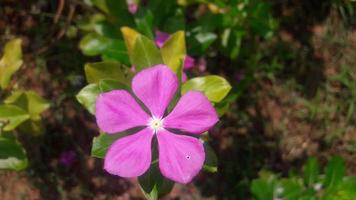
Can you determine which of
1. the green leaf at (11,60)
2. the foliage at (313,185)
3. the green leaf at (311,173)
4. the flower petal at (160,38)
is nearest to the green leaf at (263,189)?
the foliage at (313,185)

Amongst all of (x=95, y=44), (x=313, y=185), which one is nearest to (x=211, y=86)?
(x=95, y=44)

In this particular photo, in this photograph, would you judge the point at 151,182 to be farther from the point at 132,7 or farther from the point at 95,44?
the point at 132,7

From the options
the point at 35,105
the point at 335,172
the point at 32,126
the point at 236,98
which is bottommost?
the point at 335,172

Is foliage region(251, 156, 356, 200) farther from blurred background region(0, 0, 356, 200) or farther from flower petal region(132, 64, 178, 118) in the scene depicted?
flower petal region(132, 64, 178, 118)

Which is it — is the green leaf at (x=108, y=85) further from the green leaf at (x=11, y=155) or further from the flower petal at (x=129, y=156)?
the green leaf at (x=11, y=155)

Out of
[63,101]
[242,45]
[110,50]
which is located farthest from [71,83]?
[242,45]

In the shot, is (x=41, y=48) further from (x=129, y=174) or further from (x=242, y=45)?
(x=129, y=174)
